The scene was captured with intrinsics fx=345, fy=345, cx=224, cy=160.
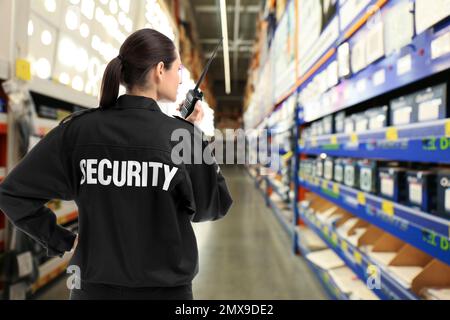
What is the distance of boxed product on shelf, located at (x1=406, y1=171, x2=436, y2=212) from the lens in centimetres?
130

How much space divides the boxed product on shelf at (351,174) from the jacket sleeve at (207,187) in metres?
1.36

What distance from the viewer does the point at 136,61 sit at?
2.86 feet

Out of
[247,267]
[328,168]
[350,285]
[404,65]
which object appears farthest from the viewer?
[247,267]

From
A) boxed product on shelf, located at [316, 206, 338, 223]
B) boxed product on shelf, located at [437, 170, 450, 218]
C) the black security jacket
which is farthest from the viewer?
boxed product on shelf, located at [316, 206, 338, 223]

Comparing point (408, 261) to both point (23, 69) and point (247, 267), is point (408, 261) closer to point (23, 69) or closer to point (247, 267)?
point (247, 267)

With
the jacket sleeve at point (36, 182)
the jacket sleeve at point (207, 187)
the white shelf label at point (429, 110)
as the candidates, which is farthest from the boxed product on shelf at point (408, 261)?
the jacket sleeve at point (36, 182)

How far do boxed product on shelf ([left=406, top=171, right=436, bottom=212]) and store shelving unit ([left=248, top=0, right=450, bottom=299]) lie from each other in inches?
1.7

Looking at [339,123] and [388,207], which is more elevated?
[339,123]

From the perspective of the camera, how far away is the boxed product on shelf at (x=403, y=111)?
1.41 meters

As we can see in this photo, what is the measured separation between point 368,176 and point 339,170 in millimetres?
519

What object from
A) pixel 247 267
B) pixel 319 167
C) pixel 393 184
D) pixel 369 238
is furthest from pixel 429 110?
pixel 247 267

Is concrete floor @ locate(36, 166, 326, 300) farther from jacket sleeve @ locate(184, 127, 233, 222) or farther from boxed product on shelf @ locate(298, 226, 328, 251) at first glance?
jacket sleeve @ locate(184, 127, 233, 222)

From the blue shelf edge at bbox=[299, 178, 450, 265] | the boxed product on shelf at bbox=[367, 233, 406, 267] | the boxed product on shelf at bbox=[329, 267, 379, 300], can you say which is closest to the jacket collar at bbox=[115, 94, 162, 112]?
the blue shelf edge at bbox=[299, 178, 450, 265]

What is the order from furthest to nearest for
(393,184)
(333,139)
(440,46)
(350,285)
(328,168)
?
(328,168), (333,139), (350,285), (393,184), (440,46)
